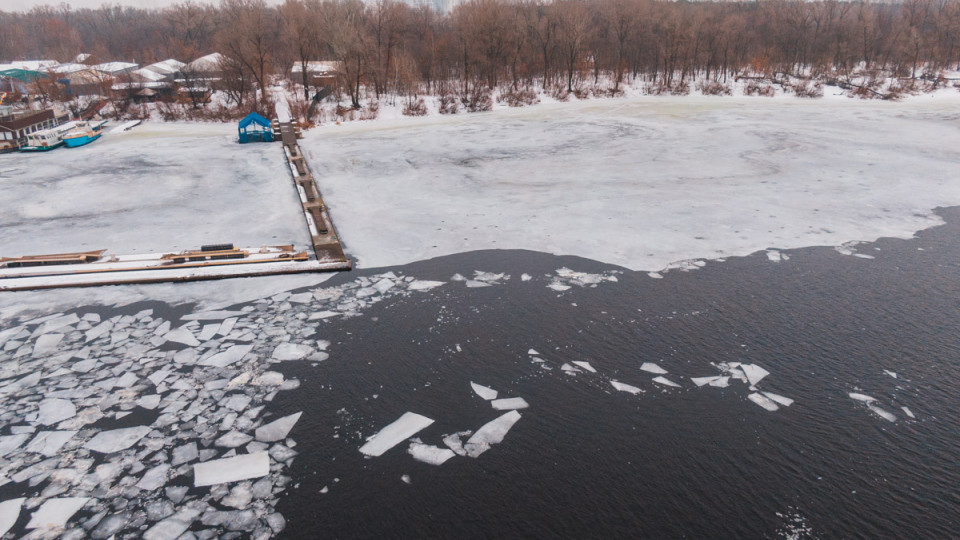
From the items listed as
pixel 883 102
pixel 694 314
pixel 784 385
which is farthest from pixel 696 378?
pixel 883 102

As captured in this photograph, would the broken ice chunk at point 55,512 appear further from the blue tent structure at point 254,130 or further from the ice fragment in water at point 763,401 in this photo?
the blue tent structure at point 254,130

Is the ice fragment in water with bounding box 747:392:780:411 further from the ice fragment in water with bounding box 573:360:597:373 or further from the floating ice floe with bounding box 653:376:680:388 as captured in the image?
the ice fragment in water with bounding box 573:360:597:373

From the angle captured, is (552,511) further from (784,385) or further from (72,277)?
(72,277)

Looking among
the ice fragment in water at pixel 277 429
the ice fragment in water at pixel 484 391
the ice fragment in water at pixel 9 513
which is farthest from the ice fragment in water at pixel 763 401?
the ice fragment in water at pixel 9 513

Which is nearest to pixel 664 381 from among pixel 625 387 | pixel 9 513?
pixel 625 387

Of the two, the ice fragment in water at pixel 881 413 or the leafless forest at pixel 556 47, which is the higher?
the leafless forest at pixel 556 47

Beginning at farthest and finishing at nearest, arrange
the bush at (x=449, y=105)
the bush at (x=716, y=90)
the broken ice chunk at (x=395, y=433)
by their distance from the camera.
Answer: the bush at (x=716, y=90)
the bush at (x=449, y=105)
the broken ice chunk at (x=395, y=433)
